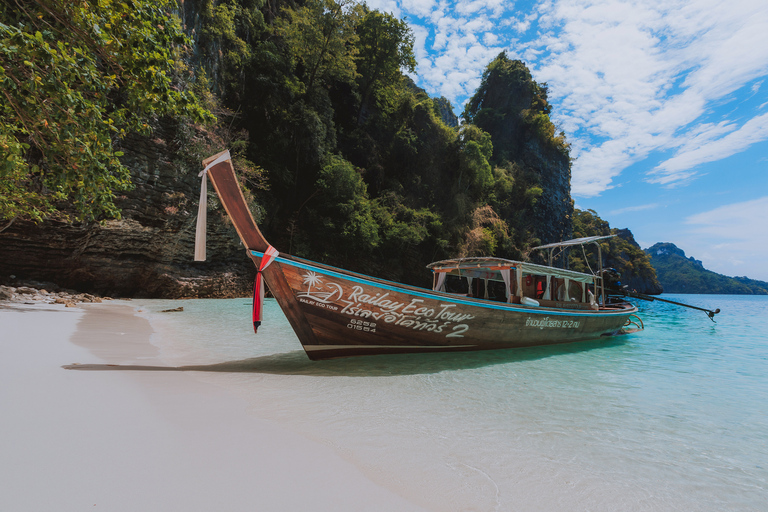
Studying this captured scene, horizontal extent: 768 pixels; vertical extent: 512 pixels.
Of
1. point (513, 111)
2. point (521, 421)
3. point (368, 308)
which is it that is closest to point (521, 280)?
point (368, 308)

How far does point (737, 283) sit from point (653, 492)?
144m

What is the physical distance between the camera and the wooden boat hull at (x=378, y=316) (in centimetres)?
428

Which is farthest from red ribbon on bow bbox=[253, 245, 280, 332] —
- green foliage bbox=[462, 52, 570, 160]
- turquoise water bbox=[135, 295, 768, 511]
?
green foliage bbox=[462, 52, 570, 160]

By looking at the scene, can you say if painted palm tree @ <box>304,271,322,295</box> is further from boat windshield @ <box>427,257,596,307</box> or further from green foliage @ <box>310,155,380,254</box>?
green foliage @ <box>310,155,380,254</box>

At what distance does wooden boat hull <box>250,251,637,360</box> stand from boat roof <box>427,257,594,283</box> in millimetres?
897

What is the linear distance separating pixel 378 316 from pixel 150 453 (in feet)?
10.0


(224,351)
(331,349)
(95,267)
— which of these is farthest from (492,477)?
(95,267)

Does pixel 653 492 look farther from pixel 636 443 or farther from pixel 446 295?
pixel 446 295

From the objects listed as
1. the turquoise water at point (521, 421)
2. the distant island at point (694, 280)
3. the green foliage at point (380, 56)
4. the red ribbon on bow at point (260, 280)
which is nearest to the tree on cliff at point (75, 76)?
the red ribbon on bow at point (260, 280)

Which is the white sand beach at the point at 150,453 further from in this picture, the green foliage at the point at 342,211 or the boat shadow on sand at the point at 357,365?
the green foliage at the point at 342,211

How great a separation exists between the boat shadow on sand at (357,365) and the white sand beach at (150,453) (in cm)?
73

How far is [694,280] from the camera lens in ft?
302

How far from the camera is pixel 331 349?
4.73m

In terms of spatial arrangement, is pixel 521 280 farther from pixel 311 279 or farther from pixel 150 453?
pixel 150 453
